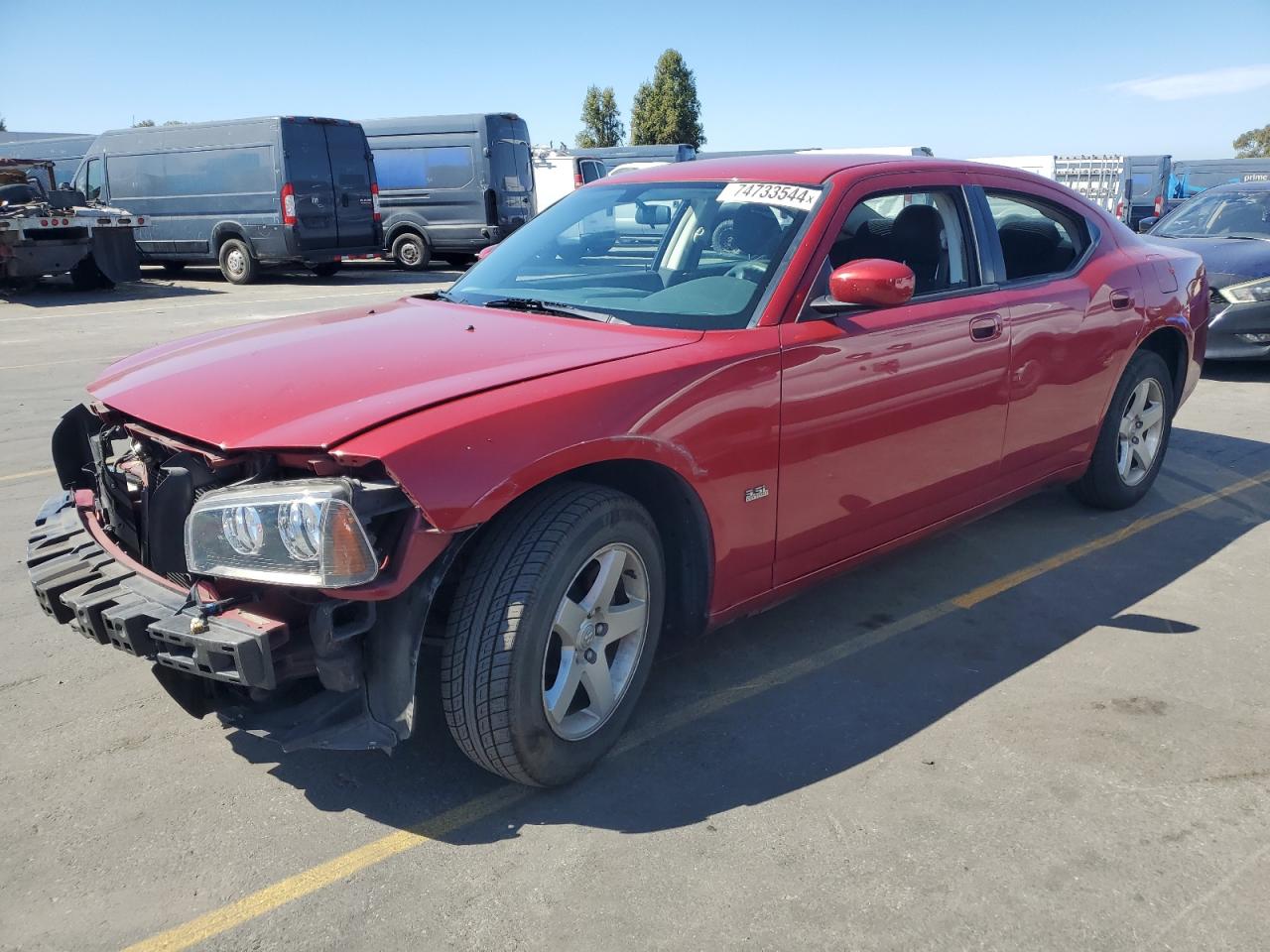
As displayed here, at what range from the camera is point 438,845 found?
2.61 m

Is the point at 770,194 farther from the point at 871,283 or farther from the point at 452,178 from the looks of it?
the point at 452,178

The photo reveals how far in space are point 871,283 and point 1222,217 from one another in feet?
27.1

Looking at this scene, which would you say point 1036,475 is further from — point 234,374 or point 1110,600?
point 234,374

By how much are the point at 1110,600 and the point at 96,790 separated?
3.68 metres

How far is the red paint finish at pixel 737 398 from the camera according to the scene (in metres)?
2.49

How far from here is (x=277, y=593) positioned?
8.05ft

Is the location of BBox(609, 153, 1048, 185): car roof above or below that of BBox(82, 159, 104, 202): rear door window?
below

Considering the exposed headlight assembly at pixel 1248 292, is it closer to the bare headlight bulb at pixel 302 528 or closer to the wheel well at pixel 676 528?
the wheel well at pixel 676 528

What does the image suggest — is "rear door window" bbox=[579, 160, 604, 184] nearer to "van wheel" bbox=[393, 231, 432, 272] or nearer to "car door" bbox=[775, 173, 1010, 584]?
"van wheel" bbox=[393, 231, 432, 272]

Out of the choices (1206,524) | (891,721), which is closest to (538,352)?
(891,721)

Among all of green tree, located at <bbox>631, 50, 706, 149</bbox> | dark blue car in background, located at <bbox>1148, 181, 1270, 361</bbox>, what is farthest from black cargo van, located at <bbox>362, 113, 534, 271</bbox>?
green tree, located at <bbox>631, 50, 706, 149</bbox>

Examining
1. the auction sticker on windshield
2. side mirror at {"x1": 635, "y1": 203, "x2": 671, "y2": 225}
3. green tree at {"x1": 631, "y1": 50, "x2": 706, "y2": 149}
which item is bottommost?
side mirror at {"x1": 635, "y1": 203, "x2": 671, "y2": 225}

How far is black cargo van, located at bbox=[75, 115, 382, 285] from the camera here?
16.3 meters

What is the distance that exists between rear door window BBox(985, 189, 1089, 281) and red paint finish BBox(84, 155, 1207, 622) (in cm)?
7
